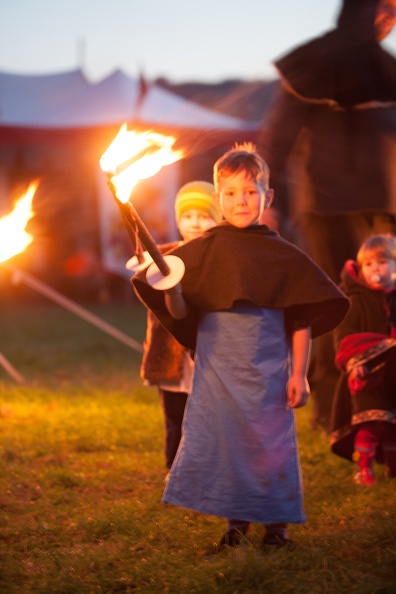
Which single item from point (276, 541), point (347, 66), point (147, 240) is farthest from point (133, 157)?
point (347, 66)

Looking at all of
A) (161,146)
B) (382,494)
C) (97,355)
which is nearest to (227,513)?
(382,494)

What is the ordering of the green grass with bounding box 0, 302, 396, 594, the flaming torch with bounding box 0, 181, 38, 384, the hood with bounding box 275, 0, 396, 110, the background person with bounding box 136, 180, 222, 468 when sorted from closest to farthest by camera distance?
the green grass with bounding box 0, 302, 396, 594 < the flaming torch with bounding box 0, 181, 38, 384 < the background person with bounding box 136, 180, 222, 468 < the hood with bounding box 275, 0, 396, 110

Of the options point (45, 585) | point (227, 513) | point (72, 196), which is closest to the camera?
point (45, 585)

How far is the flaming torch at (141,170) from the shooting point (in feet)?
9.35

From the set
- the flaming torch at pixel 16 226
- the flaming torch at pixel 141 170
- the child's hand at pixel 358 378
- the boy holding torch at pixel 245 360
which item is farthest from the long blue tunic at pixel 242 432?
the flaming torch at pixel 16 226

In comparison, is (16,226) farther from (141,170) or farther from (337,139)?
(337,139)

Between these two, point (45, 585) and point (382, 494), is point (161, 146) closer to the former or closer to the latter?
point (45, 585)

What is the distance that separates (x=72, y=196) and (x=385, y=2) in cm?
1345

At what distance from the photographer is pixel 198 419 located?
3.41 metres

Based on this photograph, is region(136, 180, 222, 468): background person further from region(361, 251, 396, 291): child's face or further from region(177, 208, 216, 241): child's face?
region(361, 251, 396, 291): child's face

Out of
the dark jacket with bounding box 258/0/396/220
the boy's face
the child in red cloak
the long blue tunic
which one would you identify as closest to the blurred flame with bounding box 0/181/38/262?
the boy's face

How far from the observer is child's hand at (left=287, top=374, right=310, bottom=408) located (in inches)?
132

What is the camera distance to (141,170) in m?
3.04

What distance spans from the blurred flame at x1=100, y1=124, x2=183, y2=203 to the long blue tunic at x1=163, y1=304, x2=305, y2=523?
0.67 m
